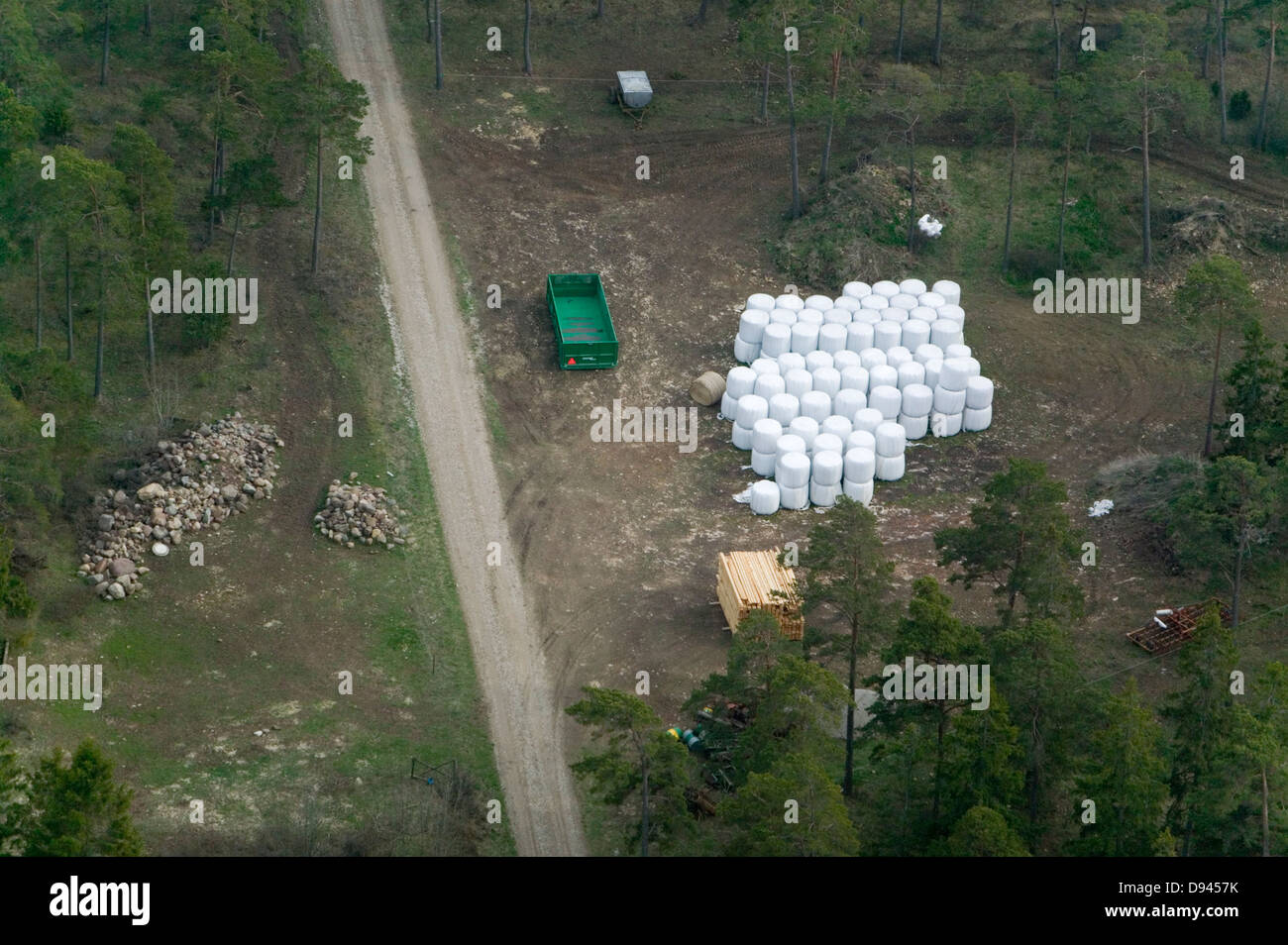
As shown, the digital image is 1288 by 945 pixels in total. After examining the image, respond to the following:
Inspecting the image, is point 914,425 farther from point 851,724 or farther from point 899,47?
point 899,47

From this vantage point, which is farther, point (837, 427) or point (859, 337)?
point (859, 337)

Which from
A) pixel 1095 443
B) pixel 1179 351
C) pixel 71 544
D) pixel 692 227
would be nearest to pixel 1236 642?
pixel 1095 443

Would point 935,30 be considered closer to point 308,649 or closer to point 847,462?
point 847,462

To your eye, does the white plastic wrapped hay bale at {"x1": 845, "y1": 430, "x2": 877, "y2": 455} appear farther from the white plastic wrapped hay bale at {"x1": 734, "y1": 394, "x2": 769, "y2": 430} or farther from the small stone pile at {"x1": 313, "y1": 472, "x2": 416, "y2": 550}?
the small stone pile at {"x1": 313, "y1": 472, "x2": 416, "y2": 550}

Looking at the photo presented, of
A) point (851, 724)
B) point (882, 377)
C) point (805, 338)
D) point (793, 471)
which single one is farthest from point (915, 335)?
point (851, 724)

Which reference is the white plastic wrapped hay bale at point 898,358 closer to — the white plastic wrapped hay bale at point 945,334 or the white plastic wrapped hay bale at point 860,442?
the white plastic wrapped hay bale at point 945,334
